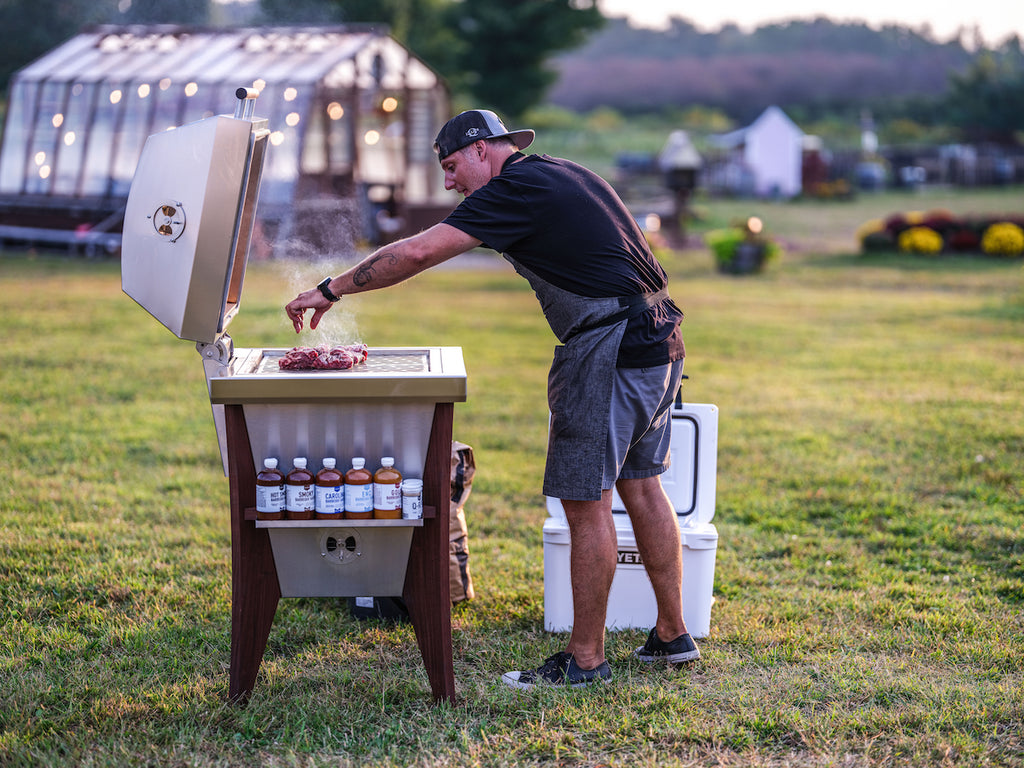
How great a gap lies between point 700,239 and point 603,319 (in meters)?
16.6

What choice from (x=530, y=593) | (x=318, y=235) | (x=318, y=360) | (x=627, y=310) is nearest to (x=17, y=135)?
(x=318, y=235)

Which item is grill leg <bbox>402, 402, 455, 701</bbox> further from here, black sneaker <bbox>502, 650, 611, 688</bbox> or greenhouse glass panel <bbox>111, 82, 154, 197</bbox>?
greenhouse glass panel <bbox>111, 82, 154, 197</bbox>

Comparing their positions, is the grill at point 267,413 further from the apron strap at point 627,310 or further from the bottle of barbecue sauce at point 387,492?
the apron strap at point 627,310

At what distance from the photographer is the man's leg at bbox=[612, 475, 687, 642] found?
312cm

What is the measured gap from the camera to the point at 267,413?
2.76 m

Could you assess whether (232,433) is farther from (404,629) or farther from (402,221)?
(402,221)

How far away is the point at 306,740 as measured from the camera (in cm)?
271

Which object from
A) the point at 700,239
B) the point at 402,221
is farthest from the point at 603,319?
the point at 700,239

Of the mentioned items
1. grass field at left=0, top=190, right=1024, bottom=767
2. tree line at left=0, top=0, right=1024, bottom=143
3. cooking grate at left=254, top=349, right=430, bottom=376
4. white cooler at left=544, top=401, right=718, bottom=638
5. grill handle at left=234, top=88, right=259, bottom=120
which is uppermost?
tree line at left=0, top=0, right=1024, bottom=143

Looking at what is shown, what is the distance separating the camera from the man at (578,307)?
9.00 feet

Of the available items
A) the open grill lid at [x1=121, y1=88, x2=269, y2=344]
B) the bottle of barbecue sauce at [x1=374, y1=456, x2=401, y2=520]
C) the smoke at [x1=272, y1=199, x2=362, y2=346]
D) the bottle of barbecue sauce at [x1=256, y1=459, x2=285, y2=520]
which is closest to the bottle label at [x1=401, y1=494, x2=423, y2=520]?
the bottle of barbecue sauce at [x1=374, y1=456, x2=401, y2=520]

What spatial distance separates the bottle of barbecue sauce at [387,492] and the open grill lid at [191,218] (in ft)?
1.92

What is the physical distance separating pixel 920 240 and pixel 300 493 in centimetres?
1493

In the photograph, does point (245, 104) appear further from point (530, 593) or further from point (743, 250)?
point (743, 250)
